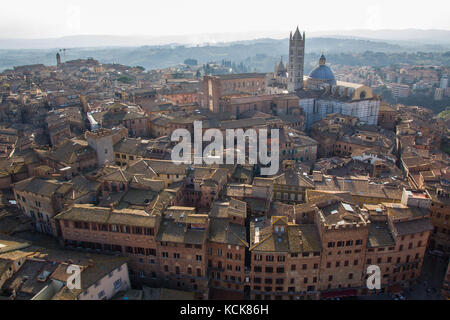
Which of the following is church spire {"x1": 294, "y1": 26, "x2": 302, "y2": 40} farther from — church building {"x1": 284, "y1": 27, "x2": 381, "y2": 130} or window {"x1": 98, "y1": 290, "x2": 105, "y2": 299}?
window {"x1": 98, "y1": 290, "x2": 105, "y2": 299}

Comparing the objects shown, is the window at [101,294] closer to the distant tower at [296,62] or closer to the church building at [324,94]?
the church building at [324,94]

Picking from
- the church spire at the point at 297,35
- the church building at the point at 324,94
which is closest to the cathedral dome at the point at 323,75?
the church building at the point at 324,94

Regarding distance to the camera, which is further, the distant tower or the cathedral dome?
the distant tower

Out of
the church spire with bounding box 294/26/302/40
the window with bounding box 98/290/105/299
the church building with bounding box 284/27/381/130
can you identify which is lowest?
the window with bounding box 98/290/105/299

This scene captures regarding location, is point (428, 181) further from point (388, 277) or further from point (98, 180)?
point (98, 180)

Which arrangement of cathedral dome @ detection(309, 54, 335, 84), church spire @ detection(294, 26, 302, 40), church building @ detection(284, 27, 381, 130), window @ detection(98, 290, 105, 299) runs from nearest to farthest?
window @ detection(98, 290, 105, 299) → church building @ detection(284, 27, 381, 130) → cathedral dome @ detection(309, 54, 335, 84) → church spire @ detection(294, 26, 302, 40)

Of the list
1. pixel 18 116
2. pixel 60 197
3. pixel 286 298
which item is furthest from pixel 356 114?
pixel 18 116

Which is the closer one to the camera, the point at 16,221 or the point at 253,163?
the point at 16,221

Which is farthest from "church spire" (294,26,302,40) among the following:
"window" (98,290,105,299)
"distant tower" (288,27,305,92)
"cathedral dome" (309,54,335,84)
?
"window" (98,290,105,299)

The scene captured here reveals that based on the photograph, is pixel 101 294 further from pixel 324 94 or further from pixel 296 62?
pixel 296 62

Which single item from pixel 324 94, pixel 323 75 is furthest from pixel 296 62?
pixel 324 94
